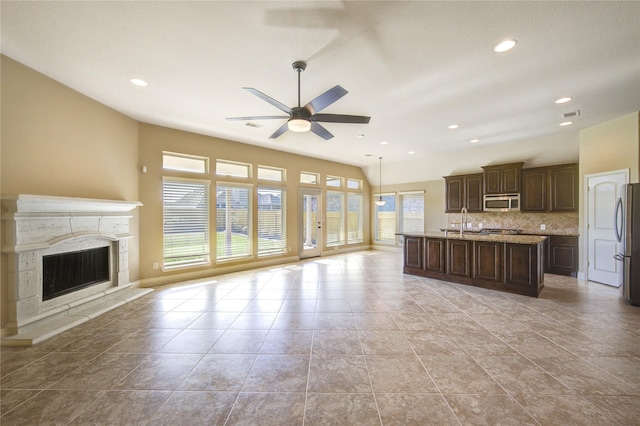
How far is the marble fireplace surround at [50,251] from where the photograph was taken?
2748 millimetres

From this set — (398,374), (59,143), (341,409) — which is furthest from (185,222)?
(398,374)

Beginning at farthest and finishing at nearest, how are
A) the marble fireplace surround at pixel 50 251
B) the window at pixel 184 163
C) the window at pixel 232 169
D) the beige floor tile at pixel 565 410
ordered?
the window at pixel 232 169
the window at pixel 184 163
the marble fireplace surround at pixel 50 251
the beige floor tile at pixel 565 410

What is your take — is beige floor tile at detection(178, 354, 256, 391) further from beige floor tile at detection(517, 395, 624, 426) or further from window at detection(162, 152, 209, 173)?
window at detection(162, 152, 209, 173)

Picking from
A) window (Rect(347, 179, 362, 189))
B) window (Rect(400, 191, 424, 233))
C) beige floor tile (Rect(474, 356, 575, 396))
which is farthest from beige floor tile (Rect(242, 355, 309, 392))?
window (Rect(347, 179, 362, 189))

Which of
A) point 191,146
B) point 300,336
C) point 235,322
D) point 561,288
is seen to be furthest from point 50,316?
point 561,288

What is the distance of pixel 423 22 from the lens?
87.7 inches

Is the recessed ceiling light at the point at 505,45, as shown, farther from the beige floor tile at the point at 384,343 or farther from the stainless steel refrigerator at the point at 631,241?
the stainless steel refrigerator at the point at 631,241

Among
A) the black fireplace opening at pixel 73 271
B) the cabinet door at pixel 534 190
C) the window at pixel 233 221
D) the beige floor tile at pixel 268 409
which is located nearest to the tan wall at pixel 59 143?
the black fireplace opening at pixel 73 271

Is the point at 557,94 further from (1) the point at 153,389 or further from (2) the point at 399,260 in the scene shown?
(1) the point at 153,389

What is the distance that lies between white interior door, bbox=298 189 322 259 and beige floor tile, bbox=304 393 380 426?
5470mm

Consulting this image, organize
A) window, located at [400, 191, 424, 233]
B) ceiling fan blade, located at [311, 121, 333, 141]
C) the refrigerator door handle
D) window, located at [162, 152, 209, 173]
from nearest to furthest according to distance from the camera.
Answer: ceiling fan blade, located at [311, 121, 333, 141] → the refrigerator door handle → window, located at [162, 152, 209, 173] → window, located at [400, 191, 424, 233]

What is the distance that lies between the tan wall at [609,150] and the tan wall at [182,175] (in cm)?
635

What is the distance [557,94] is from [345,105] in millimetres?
3024

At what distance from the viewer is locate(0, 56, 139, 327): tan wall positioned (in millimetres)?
2789
